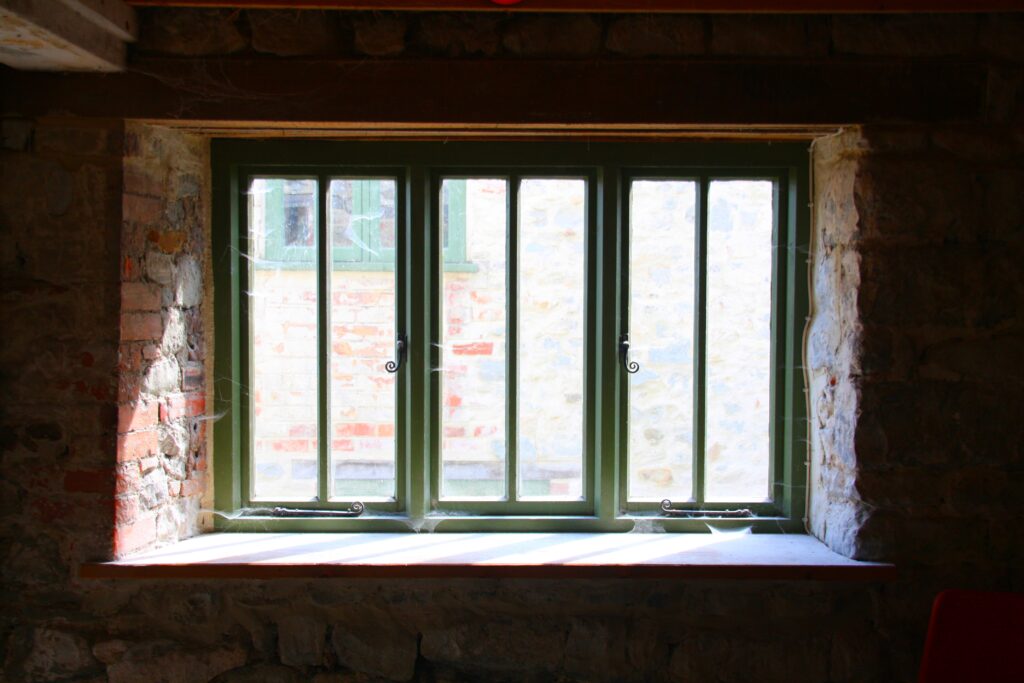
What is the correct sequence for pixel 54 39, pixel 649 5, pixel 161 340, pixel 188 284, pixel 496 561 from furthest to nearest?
pixel 188 284 < pixel 161 340 < pixel 496 561 < pixel 649 5 < pixel 54 39

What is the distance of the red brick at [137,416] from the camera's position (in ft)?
7.22

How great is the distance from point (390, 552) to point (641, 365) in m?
0.92

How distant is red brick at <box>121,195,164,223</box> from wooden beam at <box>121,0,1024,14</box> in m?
0.50

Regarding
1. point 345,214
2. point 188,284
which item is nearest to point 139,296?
point 188,284

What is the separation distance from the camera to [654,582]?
223 centimetres

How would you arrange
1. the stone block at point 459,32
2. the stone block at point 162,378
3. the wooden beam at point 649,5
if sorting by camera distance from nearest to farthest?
the wooden beam at point 649,5, the stone block at point 459,32, the stone block at point 162,378

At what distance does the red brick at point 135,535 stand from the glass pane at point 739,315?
1645mm

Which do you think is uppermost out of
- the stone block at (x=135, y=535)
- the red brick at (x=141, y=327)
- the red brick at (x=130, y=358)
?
the red brick at (x=141, y=327)

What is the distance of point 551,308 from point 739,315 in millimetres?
575

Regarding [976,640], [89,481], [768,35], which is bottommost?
[976,640]

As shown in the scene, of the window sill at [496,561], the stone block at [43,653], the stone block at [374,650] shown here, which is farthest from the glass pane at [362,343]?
the stone block at [43,653]

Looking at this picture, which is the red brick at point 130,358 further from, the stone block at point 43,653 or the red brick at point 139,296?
the stone block at point 43,653

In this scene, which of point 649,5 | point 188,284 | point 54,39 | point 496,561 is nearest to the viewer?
point 54,39

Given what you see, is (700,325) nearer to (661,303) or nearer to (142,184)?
(661,303)
